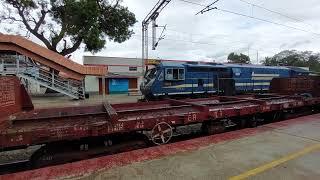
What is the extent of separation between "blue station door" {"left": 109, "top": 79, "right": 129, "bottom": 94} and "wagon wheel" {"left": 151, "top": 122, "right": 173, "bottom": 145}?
32473 mm

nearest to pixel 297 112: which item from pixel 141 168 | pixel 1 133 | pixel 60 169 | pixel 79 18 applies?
pixel 141 168

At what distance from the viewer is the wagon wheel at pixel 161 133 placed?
574 centimetres

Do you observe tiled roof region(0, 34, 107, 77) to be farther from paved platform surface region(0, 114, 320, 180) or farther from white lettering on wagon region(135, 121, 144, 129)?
paved platform surface region(0, 114, 320, 180)

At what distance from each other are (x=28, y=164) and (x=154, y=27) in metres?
21.6

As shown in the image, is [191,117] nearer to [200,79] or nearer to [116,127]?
[116,127]

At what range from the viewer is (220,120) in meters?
7.20

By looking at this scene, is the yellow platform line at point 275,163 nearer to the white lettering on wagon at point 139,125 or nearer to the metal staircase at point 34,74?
the white lettering on wagon at point 139,125

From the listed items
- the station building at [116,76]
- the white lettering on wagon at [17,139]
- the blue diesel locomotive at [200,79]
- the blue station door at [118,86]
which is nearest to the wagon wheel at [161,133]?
the white lettering on wagon at [17,139]

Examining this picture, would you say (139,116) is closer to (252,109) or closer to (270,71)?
(252,109)

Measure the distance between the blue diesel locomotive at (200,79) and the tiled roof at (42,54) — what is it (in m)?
8.06

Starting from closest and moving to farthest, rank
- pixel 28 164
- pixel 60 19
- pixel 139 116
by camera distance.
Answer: pixel 28 164 → pixel 139 116 → pixel 60 19

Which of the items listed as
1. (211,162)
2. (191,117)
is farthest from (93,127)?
(191,117)

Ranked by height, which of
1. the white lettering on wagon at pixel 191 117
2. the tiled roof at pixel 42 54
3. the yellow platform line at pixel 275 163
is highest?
the tiled roof at pixel 42 54

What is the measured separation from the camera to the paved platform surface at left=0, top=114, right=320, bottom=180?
4102 millimetres
